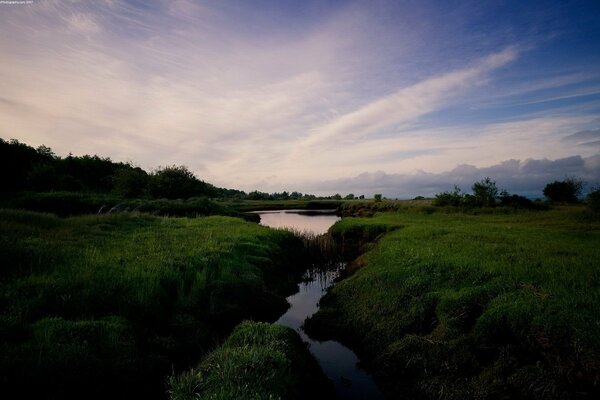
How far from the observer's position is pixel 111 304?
9.84m

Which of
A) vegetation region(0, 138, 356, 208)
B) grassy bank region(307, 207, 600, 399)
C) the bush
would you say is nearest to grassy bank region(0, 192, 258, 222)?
vegetation region(0, 138, 356, 208)

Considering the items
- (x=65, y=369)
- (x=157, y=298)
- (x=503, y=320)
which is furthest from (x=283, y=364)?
(x=503, y=320)

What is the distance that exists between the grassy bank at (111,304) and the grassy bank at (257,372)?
1517 mm

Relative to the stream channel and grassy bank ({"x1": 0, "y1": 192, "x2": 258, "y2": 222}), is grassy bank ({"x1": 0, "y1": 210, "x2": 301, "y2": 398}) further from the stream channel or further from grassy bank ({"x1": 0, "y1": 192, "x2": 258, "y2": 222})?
grassy bank ({"x1": 0, "y1": 192, "x2": 258, "y2": 222})

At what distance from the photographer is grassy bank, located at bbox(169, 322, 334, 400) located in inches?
243

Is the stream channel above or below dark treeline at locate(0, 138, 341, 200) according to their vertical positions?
below

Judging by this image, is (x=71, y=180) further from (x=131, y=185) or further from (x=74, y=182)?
(x=131, y=185)

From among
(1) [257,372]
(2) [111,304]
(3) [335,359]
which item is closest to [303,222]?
(3) [335,359]

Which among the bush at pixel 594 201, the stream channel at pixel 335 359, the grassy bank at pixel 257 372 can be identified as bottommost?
the stream channel at pixel 335 359

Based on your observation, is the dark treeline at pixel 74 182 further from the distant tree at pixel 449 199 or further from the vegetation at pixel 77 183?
the distant tree at pixel 449 199

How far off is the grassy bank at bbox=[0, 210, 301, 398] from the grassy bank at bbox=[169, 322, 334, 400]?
1517mm

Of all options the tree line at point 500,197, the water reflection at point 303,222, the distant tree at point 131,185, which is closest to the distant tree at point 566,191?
the tree line at point 500,197

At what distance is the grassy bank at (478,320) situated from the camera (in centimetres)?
736

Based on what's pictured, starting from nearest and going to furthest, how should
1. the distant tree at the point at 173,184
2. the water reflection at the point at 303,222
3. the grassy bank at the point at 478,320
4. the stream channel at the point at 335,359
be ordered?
the grassy bank at the point at 478,320
the stream channel at the point at 335,359
the water reflection at the point at 303,222
the distant tree at the point at 173,184
